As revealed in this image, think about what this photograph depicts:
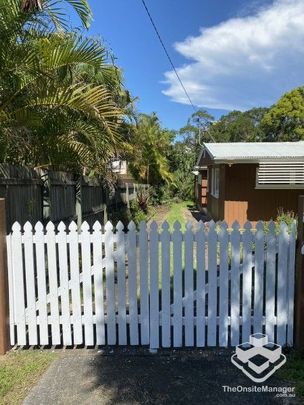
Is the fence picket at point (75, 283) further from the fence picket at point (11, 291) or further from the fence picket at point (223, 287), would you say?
the fence picket at point (223, 287)

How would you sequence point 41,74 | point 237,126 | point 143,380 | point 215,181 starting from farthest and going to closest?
1. point 237,126
2. point 215,181
3. point 41,74
4. point 143,380

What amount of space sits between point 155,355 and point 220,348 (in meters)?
0.70

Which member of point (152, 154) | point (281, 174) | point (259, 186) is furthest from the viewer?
point (152, 154)

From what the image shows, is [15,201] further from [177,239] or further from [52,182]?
[177,239]

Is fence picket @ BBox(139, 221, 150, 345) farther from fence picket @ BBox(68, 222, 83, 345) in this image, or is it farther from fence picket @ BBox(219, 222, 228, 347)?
fence picket @ BBox(219, 222, 228, 347)

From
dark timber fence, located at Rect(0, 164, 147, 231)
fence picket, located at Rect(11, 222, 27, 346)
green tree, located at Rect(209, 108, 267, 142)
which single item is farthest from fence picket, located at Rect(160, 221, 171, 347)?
green tree, located at Rect(209, 108, 267, 142)

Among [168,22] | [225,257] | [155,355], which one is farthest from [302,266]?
[168,22]

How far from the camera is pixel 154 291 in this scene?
363 centimetres

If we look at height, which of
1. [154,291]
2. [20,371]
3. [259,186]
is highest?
[259,186]

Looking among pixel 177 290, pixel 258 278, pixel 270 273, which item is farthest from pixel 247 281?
pixel 177 290

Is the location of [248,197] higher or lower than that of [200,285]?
higher

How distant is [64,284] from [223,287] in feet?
5.48

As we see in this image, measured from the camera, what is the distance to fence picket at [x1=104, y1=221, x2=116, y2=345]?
360cm

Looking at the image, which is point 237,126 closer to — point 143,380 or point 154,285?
point 154,285
